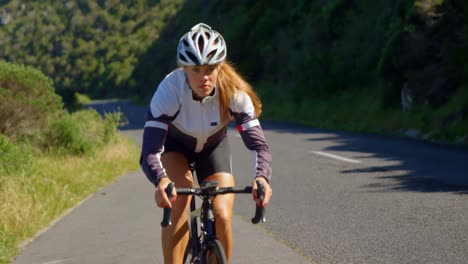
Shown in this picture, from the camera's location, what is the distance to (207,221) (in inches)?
180

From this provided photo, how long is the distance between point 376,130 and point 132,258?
61.7 ft

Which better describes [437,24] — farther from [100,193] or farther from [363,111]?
[100,193]

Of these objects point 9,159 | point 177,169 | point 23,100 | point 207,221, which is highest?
point 177,169

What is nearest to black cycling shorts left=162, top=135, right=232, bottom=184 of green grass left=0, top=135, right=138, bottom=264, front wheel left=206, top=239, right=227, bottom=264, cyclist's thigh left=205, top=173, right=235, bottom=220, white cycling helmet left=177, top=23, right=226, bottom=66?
cyclist's thigh left=205, top=173, right=235, bottom=220

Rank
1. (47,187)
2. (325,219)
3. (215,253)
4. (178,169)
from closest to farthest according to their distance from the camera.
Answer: (215,253), (178,169), (325,219), (47,187)

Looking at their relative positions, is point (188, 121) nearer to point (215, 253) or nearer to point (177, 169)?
point (177, 169)

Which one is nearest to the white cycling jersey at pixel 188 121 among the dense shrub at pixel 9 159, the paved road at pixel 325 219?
the paved road at pixel 325 219

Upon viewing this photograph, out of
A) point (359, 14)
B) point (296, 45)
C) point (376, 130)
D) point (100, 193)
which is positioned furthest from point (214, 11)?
point (100, 193)

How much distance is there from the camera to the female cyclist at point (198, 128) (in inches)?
171

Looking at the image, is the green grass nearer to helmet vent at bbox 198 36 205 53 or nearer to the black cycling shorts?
the black cycling shorts

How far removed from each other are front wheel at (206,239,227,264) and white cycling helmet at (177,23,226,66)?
101cm

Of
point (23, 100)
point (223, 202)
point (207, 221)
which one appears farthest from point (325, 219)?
point (23, 100)

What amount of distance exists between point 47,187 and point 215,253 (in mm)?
8596

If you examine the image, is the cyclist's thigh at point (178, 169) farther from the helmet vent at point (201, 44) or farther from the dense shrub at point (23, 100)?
the dense shrub at point (23, 100)
